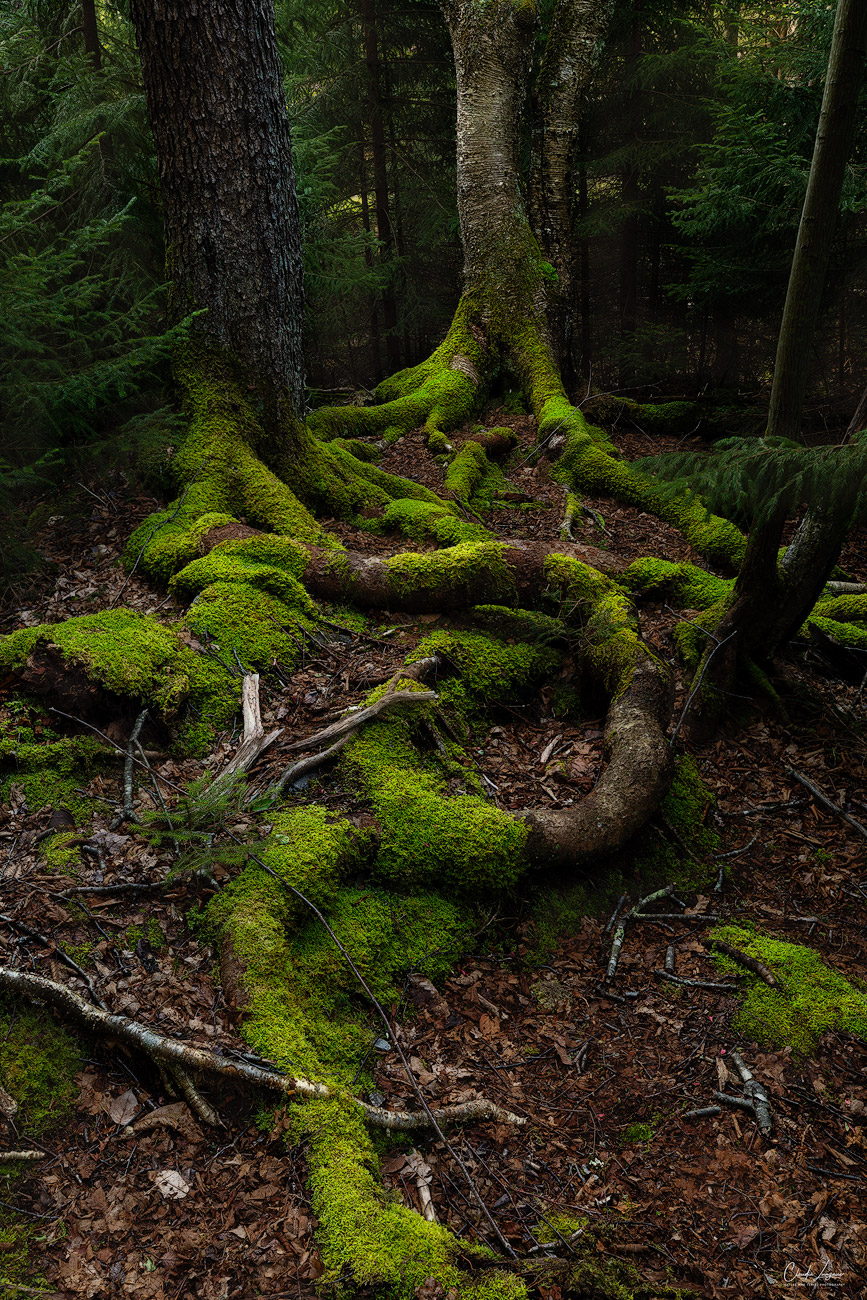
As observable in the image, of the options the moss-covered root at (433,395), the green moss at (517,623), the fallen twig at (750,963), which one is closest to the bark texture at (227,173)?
the moss-covered root at (433,395)

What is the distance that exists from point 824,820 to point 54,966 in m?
4.52

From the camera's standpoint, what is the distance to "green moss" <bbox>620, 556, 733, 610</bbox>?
634cm

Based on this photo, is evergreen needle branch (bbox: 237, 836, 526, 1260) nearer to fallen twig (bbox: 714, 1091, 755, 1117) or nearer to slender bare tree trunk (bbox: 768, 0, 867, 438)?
fallen twig (bbox: 714, 1091, 755, 1117)

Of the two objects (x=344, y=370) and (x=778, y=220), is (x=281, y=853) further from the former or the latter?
(x=344, y=370)

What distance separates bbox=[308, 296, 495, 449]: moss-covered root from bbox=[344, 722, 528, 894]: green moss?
560 centimetres

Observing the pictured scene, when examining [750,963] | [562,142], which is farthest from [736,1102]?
[562,142]

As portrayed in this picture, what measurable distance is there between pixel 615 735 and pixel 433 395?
640 centimetres

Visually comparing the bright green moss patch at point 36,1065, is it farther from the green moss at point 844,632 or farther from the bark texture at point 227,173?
the green moss at point 844,632

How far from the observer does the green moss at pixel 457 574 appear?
5.33 m

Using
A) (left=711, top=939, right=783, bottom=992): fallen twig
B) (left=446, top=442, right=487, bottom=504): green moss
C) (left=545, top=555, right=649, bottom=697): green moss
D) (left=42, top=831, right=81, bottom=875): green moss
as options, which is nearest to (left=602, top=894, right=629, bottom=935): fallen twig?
(left=711, top=939, right=783, bottom=992): fallen twig

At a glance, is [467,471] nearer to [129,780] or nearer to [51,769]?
[129,780]

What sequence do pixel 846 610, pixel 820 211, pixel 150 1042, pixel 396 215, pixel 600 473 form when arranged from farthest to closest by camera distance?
pixel 396 215, pixel 600 473, pixel 846 610, pixel 820 211, pixel 150 1042

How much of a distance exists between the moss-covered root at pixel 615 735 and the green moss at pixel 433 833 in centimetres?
20

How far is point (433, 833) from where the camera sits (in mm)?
3664
